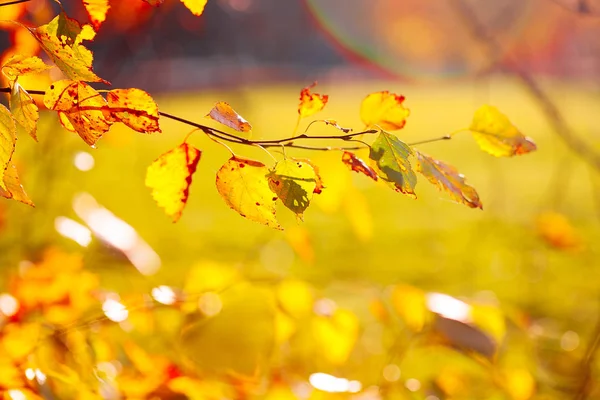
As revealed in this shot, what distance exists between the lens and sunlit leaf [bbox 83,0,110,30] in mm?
631

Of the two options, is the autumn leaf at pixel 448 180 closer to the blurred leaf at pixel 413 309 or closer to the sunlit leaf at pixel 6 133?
the sunlit leaf at pixel 6 133

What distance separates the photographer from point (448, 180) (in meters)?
0.62

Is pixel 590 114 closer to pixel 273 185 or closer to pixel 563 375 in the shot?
pixel 563 375

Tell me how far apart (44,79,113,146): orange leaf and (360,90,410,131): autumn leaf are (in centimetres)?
23

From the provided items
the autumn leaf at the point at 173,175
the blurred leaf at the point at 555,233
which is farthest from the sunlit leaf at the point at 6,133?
the blurred leaf at the point at 555,233

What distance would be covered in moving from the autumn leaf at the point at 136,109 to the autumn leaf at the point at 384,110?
0.64ft

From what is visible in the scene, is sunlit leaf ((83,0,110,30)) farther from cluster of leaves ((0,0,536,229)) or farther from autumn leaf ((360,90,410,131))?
autumn leaf ((360,90,410,131))

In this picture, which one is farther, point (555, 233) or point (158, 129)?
point (555, 233)

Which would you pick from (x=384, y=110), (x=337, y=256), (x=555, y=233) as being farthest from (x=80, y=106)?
(x=337, y=256)

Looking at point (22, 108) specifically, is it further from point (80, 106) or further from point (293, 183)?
point (293, 183)

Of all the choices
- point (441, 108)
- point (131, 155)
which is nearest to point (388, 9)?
point (441, 108)

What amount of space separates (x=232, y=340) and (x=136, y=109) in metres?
0.69

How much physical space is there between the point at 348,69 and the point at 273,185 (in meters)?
12.7

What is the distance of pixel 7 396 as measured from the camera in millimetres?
889
